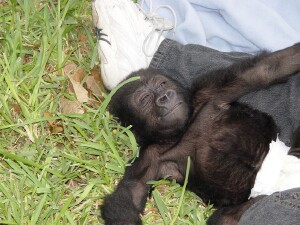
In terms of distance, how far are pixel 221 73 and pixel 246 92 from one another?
0.18 meters

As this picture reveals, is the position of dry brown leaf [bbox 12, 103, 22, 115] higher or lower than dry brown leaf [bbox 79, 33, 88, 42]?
lower

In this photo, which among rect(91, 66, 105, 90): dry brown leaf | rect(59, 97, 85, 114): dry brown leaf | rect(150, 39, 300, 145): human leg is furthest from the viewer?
rect(91, 66, 105, 90): dry brown leaf

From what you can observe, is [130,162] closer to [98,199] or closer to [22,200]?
[98,199]

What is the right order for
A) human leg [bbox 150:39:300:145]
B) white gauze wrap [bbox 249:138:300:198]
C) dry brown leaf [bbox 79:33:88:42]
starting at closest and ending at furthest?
white gauze wrap [bbox 249:138:300:198]
human leg [bbox 150:39:300:145]
dry brown leaf [bbox 79:33:88:42]

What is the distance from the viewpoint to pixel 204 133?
11.3 feet

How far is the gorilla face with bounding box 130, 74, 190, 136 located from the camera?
3.41 meters

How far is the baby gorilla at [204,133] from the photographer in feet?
10.9

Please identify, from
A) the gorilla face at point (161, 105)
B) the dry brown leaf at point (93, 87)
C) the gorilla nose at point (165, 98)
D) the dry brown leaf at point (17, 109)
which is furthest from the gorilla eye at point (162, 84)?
the dry brown leaf at point (17, 109)

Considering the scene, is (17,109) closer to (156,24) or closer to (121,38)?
(121,38)

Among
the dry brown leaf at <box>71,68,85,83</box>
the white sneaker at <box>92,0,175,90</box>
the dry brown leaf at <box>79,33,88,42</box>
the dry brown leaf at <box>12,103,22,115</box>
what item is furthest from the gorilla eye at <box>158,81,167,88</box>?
the dry brown leaf at <box>12,103,22,115</box>

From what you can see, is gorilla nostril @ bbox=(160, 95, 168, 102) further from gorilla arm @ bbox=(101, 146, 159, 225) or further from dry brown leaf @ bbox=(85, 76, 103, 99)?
dry brown leaf @ bbox=(85, 76, 103, 99)

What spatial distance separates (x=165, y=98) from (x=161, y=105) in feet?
0.16

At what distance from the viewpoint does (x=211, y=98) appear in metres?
3.48

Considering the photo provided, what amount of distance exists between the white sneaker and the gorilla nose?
16.3 inches
